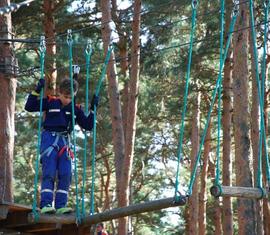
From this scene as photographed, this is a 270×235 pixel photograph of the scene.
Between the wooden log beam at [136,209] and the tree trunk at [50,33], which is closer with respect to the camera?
the wooden log beam at [136,209]

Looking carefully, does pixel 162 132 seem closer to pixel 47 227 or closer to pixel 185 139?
pixel 185 139

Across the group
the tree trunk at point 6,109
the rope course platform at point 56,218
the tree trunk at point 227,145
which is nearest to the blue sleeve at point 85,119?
the rope course platform at point 56,218

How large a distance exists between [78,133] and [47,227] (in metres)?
14.1

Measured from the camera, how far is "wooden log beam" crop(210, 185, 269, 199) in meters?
4.78

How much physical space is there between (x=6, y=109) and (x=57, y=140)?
2.56 metres

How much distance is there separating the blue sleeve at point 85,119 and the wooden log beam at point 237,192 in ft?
4.90

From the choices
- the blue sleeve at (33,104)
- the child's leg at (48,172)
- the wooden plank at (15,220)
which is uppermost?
the blue sleeve at (33,104)

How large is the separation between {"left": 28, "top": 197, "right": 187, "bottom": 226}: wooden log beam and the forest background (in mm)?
2068

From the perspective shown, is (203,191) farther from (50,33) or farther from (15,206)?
(15,206)

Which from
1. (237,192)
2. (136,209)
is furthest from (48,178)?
(237,192)

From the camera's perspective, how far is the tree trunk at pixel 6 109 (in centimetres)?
781

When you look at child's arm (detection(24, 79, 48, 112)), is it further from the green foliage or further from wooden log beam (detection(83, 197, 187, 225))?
the green foliage

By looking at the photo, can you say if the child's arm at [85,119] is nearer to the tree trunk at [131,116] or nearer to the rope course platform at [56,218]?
the rope course platform at [56,218]

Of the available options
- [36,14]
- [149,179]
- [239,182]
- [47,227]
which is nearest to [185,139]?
[149,179]
